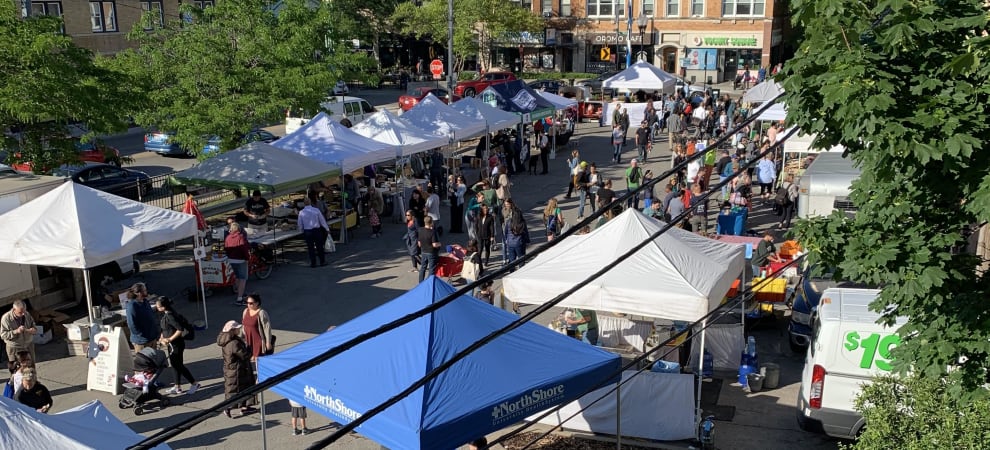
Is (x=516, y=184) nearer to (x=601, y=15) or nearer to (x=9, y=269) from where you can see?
(x=9, y=269)

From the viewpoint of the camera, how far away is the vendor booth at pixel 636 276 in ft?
37.6

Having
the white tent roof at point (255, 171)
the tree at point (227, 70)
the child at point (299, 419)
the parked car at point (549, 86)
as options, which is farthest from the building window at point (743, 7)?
the child at point (299, 419)

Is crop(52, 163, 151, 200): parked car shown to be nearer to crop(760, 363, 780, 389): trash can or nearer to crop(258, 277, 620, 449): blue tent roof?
crop(258, 277, 620, 449): blue tent roof

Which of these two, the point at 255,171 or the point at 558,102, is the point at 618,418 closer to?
the point at 255,171

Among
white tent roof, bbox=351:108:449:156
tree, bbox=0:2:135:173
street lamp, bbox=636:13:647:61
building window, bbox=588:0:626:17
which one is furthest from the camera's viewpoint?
building window, bbox=588:0:626:17

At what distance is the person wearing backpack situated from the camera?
1248cm

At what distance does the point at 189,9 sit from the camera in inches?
909

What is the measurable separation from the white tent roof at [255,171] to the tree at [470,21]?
39431 mm

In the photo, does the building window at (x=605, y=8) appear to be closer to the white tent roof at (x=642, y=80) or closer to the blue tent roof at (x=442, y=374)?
the white tent roof at (x=642, y=80)

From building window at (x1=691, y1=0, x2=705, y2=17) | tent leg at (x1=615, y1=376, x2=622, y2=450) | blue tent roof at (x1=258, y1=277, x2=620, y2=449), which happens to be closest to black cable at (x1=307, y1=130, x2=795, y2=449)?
blue tent roof at (x1=258, y1=277, x2=620, y2=449)

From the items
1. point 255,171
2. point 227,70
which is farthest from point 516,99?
point 255,171

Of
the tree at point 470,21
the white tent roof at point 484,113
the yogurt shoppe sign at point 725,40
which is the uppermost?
the tree at point 470,21

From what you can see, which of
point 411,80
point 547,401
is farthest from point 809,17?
point 411,80

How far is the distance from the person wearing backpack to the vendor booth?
460 cm
